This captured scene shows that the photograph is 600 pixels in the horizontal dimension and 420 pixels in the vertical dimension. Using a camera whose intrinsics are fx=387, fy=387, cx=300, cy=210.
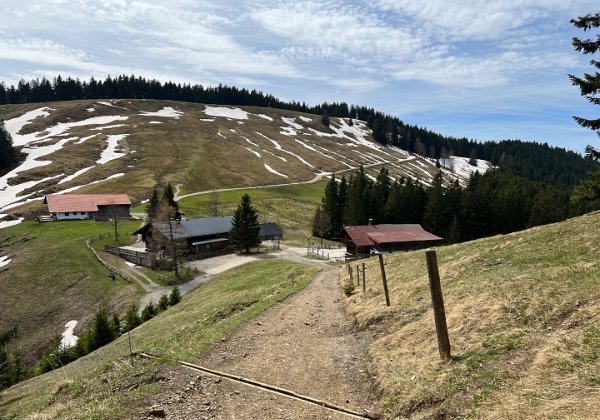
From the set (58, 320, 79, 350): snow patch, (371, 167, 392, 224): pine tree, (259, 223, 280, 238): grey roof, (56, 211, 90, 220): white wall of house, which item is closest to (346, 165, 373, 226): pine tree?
(371, 167, 392, 224): pine tree

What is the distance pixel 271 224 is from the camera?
83.4 meters

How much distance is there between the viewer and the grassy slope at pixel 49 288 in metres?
47.7

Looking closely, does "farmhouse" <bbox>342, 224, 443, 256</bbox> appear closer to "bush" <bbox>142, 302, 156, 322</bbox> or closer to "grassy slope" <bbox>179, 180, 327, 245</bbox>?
"grassy slope" <bbox>179, 180, 327, 245</bbox>

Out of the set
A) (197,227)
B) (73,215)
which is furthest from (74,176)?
(197,227)

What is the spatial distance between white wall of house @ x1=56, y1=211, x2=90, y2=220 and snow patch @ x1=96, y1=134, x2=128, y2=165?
39.3m

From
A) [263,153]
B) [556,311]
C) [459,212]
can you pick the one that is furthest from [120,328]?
[263,153]

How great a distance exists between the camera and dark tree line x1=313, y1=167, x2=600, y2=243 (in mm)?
77000

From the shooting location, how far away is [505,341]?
1132cm

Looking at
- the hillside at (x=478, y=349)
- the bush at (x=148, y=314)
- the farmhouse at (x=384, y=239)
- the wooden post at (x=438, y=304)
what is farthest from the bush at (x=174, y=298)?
the wooden post at (x=438, y=304)

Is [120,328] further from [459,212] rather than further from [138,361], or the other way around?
[459,212]

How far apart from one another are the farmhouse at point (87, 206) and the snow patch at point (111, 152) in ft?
117

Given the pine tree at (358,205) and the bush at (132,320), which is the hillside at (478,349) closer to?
the bush at (132,320)

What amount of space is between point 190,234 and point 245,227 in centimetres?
1010

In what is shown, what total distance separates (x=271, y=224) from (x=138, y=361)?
67.6m
